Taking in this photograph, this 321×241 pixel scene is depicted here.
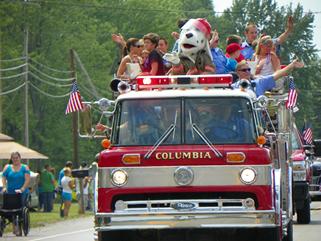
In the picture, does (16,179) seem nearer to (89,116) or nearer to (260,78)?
(260,78)

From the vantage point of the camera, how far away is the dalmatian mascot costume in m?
15.8

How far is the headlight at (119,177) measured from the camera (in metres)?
14.3

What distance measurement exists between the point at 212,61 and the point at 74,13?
60.9m

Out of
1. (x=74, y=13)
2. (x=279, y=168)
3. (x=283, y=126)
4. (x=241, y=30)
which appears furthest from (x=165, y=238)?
(x=241, y=30)

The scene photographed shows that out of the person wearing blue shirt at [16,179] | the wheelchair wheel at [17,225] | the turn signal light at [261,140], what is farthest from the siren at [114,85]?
the person wearing blue shirt at [16,179]

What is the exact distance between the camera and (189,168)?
14164mm

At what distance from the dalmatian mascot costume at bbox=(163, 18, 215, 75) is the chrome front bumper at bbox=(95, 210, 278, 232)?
2.45 metres

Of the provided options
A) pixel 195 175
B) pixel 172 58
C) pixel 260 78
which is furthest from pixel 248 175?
pixel 260 78

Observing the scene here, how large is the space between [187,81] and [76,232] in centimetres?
1097

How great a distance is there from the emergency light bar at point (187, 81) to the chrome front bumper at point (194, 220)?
170 centimetres

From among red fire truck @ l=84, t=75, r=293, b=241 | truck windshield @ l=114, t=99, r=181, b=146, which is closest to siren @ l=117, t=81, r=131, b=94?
red fire truck @ l=84, t=75, r=293, b=241

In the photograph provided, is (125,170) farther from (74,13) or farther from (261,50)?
(74,13)

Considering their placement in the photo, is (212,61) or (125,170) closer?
(125,170)

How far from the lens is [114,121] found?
48.7 ft
